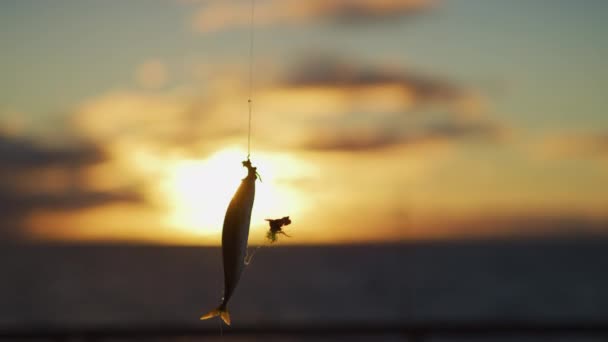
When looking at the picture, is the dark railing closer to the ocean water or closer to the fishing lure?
the fishing lure

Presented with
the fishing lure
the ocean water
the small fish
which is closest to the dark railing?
the fishing lure

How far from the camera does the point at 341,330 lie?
486 centimetres

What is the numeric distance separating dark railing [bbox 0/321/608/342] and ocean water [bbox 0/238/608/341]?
16.1 m

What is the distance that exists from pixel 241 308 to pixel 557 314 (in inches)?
456

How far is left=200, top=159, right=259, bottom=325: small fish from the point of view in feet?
8.14

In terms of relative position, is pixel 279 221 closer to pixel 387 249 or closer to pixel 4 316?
pixel 4 316

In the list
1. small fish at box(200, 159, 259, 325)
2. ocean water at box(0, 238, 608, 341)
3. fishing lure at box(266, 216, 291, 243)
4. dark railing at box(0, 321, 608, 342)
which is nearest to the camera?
small fish at box(200, 159, 259, 325)

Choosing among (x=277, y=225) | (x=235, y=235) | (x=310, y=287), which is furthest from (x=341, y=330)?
(x=310, y=287)

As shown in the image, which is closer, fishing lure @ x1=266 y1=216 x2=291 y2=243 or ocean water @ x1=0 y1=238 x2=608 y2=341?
fishing lure @ x1=266 y1=216 x2=291 y2=243

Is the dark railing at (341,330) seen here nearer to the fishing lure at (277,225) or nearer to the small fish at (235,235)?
the fishing lure at (277,225)

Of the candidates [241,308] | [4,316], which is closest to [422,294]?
[241,308]

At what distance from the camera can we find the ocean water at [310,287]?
31750mm

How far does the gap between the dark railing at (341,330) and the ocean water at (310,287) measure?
16075mm

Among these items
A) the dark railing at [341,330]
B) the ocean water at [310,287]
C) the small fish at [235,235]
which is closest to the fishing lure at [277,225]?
the small fish at [235,235]
